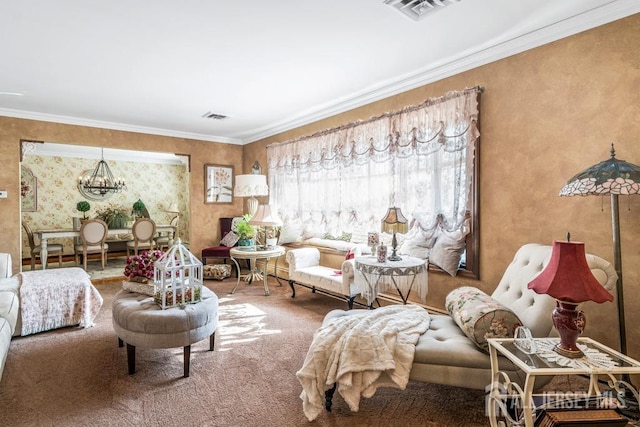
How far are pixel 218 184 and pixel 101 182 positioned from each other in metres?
3.12

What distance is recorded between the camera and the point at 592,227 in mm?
2408

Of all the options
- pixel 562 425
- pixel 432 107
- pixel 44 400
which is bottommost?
pixel 44 400

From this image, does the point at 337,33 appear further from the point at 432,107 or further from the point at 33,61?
the point at 33,61

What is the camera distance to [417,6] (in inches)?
91.7

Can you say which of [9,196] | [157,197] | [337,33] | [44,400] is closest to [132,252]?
[157,197]

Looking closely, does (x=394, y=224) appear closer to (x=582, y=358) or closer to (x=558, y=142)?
(x=558, y=142)

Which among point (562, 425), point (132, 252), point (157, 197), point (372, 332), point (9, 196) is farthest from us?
point (157, 197)

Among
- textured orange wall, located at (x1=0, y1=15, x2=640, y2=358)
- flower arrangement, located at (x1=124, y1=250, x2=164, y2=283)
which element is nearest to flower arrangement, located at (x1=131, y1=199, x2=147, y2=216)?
flower arrangement, located at (x1=124, y1=250, x2=164, y2=283)

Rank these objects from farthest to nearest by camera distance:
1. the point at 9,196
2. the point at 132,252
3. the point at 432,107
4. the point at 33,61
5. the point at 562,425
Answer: the point at 132,252
the point at 9,196
the point at 432,107
the point at 33,61
the point at 562,425

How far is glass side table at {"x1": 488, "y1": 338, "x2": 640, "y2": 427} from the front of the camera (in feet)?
4.54

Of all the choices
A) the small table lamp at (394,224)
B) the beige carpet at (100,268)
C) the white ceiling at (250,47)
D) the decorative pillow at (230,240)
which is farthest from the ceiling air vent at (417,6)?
the beige carpet at (100,268)

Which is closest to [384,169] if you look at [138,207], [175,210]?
[175,210]

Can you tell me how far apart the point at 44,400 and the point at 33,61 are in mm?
2882

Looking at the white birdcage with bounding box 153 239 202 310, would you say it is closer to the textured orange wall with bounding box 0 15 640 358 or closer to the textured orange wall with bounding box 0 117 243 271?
the textured orange wall with bounding box 0 15 640 358
